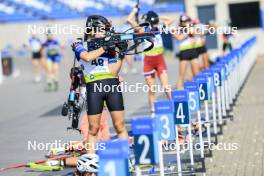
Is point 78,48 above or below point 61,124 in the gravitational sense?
above

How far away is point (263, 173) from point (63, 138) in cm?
469

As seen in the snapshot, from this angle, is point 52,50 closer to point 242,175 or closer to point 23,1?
point 242,175

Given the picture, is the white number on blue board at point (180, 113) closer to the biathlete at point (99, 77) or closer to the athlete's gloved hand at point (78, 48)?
the biathlete at point (99, 77)

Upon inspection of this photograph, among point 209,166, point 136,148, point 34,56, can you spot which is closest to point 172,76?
point 34,56

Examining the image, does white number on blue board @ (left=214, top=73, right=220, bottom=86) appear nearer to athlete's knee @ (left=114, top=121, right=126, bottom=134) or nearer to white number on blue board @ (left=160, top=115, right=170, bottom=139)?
athlete's knee @ (left=114, top=121, right=126, bottom=134)

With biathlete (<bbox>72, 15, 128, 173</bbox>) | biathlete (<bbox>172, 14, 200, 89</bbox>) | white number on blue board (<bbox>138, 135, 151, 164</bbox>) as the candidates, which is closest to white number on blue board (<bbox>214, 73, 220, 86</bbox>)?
biathlete (<bbox>72, 15, 128, 173</bbox>)

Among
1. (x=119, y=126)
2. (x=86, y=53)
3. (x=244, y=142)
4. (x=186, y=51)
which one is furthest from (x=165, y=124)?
(x=186, y=51)

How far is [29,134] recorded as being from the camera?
15.0 m

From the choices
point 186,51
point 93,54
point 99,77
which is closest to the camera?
point 93,54

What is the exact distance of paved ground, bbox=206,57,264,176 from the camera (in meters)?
10.6

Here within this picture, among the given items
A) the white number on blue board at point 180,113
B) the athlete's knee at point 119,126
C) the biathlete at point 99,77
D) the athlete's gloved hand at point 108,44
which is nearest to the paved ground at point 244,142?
the white number on blue board at point 180,113

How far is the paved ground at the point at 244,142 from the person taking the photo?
10641 millimetres

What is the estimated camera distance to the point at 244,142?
12.7 m

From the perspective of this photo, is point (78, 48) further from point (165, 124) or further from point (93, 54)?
point (165, 124)
